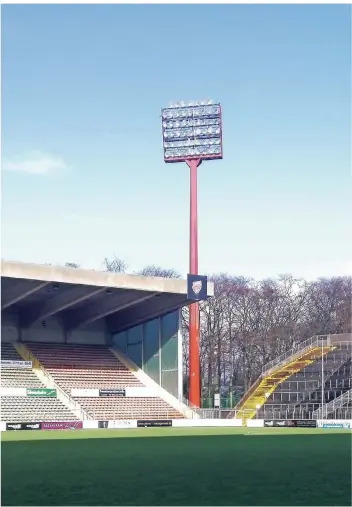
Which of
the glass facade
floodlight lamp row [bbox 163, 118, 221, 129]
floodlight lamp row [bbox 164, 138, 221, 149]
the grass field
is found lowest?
the grass field

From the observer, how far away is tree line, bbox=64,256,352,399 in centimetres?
6975

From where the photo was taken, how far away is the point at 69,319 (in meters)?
52.0

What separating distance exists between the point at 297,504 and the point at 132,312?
42027mm

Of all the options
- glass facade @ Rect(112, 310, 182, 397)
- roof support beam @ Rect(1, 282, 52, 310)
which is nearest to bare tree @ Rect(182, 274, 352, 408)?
glass facade @ Rect(112, 310, 182, 397)

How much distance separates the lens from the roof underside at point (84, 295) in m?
42.3

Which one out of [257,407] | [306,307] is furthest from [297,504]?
[306,307]

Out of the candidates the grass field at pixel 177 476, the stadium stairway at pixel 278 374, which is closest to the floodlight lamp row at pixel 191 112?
the stadium stairway at pixel 278 374

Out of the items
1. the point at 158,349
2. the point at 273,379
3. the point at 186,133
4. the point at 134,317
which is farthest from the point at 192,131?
the point at 273,379

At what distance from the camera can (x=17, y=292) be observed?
1743 inches

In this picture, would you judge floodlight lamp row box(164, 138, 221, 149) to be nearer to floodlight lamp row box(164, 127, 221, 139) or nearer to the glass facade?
floodlight lamp row box(164, 127, 221, 139)

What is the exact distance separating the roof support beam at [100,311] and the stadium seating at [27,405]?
5.58 m

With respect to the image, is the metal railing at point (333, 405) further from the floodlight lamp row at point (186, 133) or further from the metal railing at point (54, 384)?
the floodlight lamp row at point (186, 133)

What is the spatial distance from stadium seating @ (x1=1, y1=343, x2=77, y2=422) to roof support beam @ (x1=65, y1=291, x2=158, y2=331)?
5580 mm

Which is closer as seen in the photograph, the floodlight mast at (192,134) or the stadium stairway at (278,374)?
the stadium stairway at (278,374)
